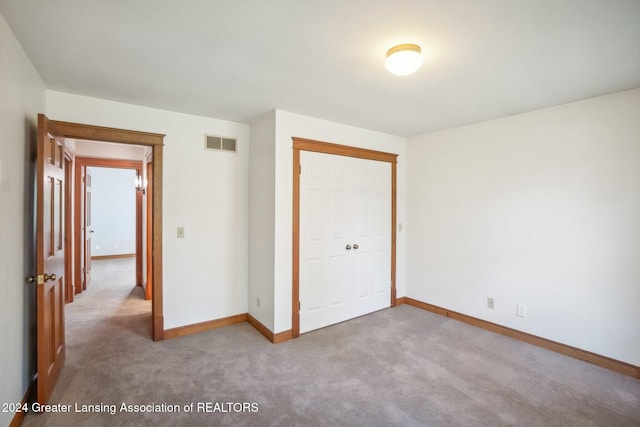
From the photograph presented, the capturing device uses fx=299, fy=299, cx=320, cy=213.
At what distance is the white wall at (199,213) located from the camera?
10.4 feet

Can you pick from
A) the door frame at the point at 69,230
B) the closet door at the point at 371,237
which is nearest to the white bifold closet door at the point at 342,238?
the closet door at the point at 371,237

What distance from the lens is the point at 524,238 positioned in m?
3.20

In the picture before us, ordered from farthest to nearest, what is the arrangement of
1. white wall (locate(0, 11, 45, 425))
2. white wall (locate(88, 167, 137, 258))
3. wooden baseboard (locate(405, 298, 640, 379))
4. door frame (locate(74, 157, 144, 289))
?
1. white wall (locate(88, 167, 137, 258))
2. door frame (locate(74, 157, 144, 289))
3. wooden baseboard (locate(405, 298, 640, 379))
4. white wall (locate(0, 11, 45, 425))

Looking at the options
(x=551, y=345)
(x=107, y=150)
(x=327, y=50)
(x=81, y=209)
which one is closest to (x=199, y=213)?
(x=327, y=50)

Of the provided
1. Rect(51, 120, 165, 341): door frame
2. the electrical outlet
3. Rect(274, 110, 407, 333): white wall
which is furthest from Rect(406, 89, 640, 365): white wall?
Rect(51, 120, 165, 341): door frame

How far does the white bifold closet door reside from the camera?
3381 mm

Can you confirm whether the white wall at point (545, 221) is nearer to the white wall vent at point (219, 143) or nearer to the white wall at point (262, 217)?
the white wall at point (262, 217)

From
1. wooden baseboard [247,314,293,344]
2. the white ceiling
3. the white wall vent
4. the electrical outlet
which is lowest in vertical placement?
wooden baseboard [247,314,293,344]

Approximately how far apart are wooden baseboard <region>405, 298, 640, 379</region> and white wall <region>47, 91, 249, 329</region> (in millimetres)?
2667

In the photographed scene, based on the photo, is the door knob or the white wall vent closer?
the door knob

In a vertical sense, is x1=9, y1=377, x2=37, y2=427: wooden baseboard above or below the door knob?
below

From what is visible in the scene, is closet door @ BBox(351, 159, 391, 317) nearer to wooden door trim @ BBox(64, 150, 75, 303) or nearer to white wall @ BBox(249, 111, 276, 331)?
white wall @ BBox(249, 111, 276, 331)

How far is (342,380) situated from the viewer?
2451 mm

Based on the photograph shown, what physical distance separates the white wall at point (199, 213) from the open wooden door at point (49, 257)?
75cm
